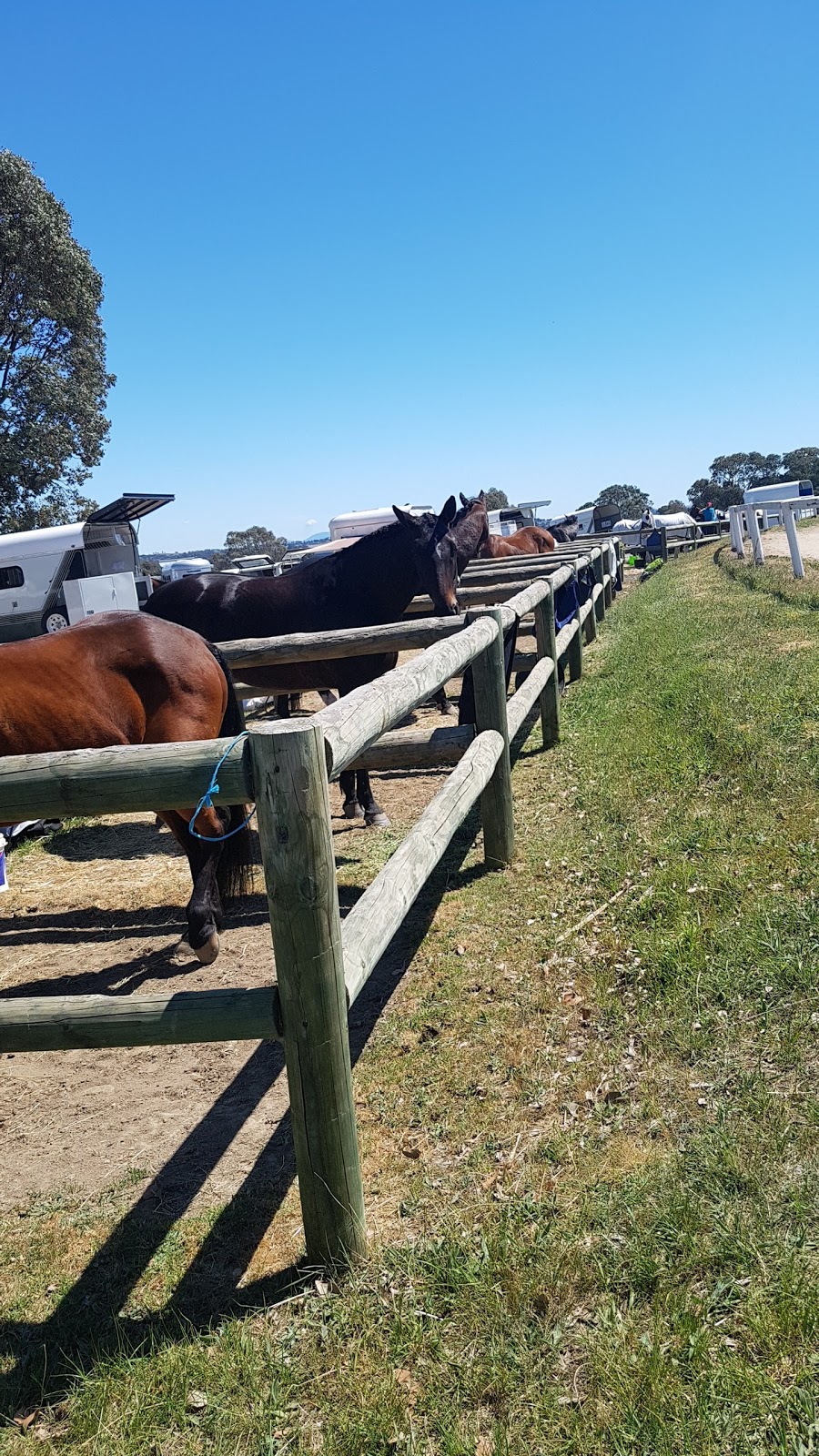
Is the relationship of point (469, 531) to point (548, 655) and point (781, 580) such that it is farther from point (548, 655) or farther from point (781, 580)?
point (781, 580)

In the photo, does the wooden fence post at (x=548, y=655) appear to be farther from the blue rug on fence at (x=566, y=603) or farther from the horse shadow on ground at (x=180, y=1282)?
the horse shadow on ground at (x=180, y=1282)

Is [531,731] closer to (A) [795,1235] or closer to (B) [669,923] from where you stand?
(B) [669,923]

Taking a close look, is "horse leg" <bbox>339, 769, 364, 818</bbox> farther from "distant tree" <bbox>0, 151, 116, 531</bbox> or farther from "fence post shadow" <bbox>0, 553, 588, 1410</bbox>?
"distant tree" <bbox>0, 151, 116, 531</bbox>

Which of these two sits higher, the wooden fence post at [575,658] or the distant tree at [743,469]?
the distant tree at [743,469]

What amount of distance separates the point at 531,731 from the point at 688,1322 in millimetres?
6264

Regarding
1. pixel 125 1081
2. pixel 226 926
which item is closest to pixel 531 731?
pixel 226 926

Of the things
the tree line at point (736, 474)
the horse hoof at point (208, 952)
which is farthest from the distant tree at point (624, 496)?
the horse hoof at point (208, 952)

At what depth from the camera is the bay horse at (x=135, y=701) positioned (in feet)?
14.0

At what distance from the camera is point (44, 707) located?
4.27 meters

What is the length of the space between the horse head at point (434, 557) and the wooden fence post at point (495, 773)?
209cm

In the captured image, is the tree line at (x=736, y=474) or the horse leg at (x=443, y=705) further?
the tree line at (x=736, y=474)

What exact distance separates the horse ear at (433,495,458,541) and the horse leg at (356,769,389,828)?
2211 mm

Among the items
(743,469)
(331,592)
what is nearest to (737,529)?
(331,592)

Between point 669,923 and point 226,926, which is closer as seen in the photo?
point 669,923
